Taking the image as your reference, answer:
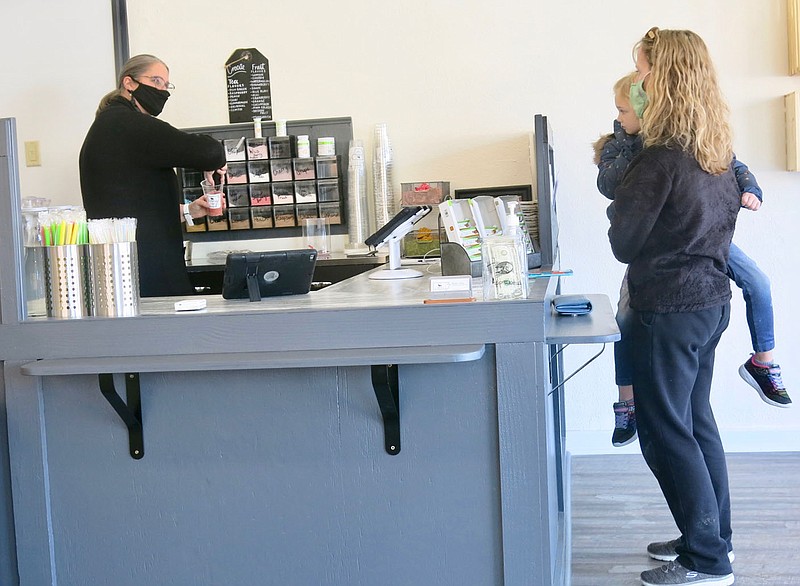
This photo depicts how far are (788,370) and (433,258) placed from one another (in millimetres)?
1629

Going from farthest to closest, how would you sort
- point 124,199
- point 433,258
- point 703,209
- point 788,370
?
point 788,370 < point 433,258 < point 124,199 < point 703,209

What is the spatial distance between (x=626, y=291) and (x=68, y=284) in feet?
5.15

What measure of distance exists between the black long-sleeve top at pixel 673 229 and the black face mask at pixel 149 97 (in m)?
1.84

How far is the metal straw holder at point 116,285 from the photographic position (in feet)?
6.74

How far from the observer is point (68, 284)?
81.5 inches

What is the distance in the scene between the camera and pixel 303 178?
14.0 ft

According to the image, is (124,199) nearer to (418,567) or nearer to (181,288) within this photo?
(181,288)

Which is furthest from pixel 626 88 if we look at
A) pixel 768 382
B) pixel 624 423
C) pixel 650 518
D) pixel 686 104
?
pixel 650 518

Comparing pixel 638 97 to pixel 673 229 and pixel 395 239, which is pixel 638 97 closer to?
pixel 673 229

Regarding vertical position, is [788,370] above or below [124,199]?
below

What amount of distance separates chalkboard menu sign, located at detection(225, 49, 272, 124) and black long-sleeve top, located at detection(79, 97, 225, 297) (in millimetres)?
953

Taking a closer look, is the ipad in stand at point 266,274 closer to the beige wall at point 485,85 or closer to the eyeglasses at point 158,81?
the eyeglasses at point 158,81

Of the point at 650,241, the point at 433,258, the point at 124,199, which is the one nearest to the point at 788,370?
the point at 433,258

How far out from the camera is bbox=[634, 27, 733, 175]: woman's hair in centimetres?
243
